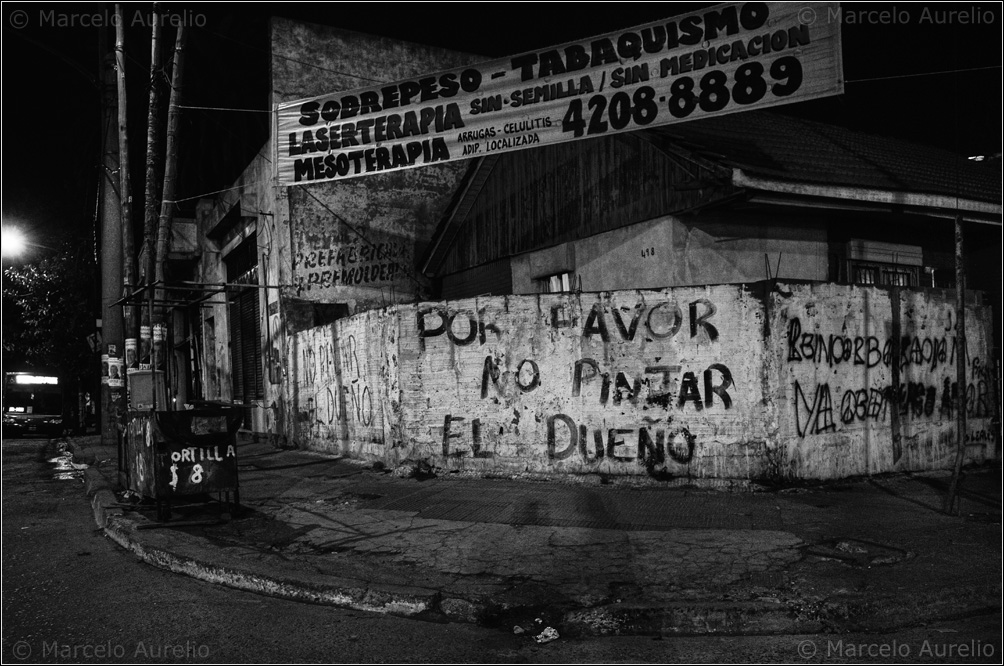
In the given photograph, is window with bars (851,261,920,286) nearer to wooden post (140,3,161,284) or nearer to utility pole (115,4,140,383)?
wooden post (140,3,161,284)

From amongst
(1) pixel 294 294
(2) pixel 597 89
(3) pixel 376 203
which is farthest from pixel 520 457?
(3) pixel 376 203

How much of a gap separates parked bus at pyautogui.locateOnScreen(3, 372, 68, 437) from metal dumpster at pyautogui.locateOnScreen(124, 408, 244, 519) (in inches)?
844

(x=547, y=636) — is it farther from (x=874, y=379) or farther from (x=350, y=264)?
(x=350, y=264)

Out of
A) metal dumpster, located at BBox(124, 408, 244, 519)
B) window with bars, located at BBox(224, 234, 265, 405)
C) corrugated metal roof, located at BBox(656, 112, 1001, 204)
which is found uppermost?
corrugated metal roof, located at BBox(656, 112, 1001, 204)

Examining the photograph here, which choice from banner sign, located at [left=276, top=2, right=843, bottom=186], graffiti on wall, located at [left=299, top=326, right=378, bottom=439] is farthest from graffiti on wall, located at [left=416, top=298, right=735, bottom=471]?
banner sign, located at [left=276, top=2, right=843, bottom=186]

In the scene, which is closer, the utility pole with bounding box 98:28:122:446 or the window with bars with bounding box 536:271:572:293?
the window with bars with bounding box 536:271:572:293

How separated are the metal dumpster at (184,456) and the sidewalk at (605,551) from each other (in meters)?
0.34

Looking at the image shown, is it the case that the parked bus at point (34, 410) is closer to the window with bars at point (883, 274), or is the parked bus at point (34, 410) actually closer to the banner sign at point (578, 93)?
the banner sign at point (578, 93)

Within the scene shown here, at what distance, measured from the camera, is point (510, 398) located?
369 inches

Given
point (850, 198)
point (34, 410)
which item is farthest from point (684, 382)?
→ point (34, 410)

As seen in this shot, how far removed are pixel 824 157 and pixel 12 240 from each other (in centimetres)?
2244

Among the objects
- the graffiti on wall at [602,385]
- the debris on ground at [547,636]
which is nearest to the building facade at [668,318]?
the graffiti on wall at [602,385]

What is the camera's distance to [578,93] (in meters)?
9.50

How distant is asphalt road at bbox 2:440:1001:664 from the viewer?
13.8 feet
